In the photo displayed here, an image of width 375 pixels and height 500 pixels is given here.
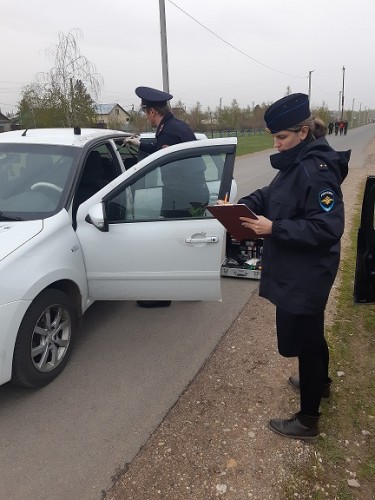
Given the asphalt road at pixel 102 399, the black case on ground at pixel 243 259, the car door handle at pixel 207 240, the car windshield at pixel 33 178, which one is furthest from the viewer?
the black case on ground at pixel 243 259

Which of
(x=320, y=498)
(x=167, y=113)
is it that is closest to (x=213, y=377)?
(x=320, y=498)

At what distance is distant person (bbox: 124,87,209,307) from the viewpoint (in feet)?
10.5

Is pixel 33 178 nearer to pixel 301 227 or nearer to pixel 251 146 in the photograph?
pixel 301 227

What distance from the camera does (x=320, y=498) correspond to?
6.58ft

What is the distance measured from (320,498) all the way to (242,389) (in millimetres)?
914

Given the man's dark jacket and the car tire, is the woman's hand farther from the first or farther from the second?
the man's dark jacket

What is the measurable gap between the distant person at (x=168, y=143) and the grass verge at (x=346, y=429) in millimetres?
1627

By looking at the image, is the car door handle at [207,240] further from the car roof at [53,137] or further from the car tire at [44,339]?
the car roof at [53,137]

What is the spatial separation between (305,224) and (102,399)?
182 cm

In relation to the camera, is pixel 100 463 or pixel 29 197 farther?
pixel 29 197

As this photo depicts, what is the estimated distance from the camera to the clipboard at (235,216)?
78.6 inches

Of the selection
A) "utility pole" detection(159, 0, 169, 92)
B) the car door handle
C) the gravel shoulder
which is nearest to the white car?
the car door handle

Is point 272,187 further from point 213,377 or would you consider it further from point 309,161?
point 213,377

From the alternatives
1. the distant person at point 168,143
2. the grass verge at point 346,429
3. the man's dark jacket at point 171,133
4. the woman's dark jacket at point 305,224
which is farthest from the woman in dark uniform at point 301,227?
the man's dark jacket at point 171,133
